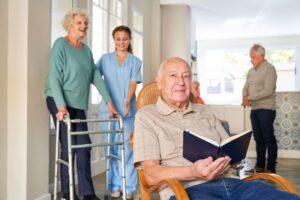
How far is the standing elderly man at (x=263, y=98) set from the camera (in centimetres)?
374

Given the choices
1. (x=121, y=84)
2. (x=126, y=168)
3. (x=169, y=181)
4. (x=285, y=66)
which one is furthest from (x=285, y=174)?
(x=285, y=66)

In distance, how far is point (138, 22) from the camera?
5414 mm

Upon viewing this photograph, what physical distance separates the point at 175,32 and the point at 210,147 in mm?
5515

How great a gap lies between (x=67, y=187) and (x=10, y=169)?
41 cm

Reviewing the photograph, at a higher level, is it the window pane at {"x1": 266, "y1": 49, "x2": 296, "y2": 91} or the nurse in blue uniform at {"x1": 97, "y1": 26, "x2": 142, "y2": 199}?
the window pane at {"x1": 266, "y1": 49, "x2": 296, "y2": 91}

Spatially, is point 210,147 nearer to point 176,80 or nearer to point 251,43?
point 176,80

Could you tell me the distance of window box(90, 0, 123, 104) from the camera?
3.74 m

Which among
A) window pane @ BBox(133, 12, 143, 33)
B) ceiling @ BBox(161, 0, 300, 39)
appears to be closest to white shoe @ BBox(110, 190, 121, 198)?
window pane @ BBox(133, 12, 143, 33)

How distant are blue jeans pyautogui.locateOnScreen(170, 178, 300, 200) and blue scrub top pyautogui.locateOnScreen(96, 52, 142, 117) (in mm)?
1431

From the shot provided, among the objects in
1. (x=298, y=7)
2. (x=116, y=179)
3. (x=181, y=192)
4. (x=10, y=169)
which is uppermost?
(x=298, y=7)

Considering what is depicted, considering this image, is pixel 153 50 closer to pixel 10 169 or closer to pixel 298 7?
pixel 298 7

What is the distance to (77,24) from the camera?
234cm

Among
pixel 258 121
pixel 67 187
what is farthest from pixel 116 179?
pixel 258 121

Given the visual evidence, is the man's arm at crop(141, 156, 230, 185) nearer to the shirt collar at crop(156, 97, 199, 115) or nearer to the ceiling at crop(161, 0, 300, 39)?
the shirt collar at crop(156, 97, 199, 115)
